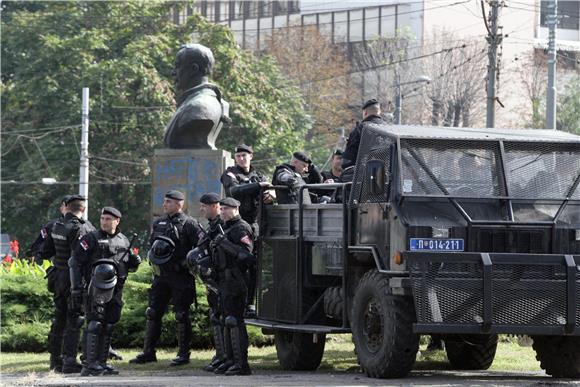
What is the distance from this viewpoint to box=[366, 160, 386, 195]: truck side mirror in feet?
48.8

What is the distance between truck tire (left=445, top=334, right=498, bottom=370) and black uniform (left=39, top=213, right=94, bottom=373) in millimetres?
4297

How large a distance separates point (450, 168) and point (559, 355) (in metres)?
2.35

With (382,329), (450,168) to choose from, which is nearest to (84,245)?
(382,329)

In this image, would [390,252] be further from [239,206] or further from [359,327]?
[239,206]

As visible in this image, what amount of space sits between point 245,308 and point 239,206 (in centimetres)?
131

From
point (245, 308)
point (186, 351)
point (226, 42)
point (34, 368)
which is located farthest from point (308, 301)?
point (226, 42)

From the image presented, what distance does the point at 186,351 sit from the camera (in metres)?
18.0

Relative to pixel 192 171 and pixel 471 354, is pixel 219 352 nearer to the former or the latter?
pixel 471 354

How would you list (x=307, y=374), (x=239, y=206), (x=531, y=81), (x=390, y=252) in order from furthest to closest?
(x=531, y=81) < (x=239, y=206) < (x=307, y=374) < (x=390, y=252)

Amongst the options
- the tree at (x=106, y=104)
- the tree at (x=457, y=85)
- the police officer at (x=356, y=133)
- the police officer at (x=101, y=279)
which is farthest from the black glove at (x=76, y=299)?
the tree at (x=457, y=85)

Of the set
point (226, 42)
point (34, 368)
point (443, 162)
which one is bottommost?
point (34, 368)

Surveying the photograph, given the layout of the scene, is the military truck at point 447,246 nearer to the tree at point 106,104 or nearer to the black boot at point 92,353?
the black boot at point 92,353

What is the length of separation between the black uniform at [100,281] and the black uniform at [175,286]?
87 cm

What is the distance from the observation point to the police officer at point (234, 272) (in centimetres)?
1611
